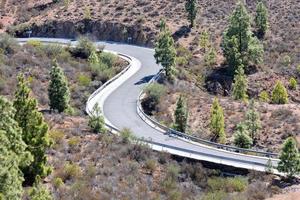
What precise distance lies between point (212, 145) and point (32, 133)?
17.9 meters

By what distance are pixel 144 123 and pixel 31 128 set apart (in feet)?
70.1

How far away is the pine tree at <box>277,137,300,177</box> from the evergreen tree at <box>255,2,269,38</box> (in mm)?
53191

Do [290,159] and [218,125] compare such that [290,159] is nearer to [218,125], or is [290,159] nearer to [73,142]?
[218,125]

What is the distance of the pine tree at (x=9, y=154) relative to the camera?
23.2 m

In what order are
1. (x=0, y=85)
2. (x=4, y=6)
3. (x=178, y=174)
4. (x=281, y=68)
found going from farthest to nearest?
(x=4, y=6) → (x=281, y=68) → (x=0, y=85) → (x=178, y=174)

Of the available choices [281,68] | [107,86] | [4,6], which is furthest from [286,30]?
[4,6]

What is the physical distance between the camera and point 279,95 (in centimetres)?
6800

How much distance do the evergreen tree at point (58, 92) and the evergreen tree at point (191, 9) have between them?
44.4m

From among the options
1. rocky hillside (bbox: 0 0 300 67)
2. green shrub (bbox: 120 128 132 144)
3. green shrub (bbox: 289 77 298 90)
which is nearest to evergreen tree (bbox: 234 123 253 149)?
green shrub (bbox: 120 128 132 144)

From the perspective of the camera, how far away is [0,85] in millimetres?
56906

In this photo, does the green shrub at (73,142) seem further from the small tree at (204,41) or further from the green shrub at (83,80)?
the small tree at (204,41)

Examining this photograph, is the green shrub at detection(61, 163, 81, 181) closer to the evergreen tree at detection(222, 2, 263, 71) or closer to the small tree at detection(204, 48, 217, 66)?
the evergreen tree at detection(222, 2, 263, 71)

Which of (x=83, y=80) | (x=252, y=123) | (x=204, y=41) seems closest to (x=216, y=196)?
(x=252, y=123)

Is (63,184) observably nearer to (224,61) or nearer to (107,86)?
(107,86)
